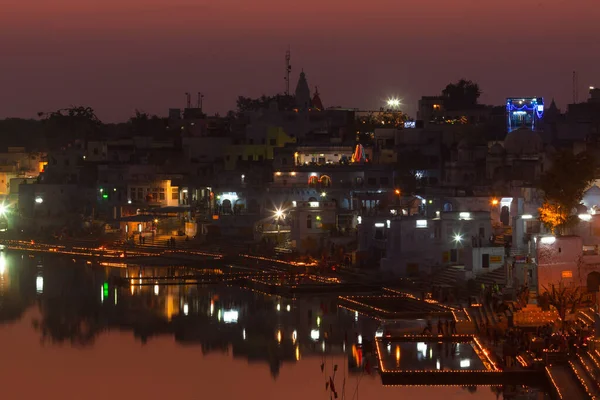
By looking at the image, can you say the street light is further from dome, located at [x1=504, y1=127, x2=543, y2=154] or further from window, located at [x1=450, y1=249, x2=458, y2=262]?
window, located at [x1=450, y1=249, x2=458, y2=262]

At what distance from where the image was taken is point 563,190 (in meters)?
35.1

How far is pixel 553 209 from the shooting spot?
34.9 m

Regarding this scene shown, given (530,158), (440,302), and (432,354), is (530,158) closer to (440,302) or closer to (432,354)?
(440,302)

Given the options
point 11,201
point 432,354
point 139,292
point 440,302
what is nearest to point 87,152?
point 11,201

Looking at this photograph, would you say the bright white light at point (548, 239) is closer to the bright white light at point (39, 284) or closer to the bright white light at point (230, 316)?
the bright white light at point (230, 316)

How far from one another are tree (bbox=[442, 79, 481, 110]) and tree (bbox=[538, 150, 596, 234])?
30076 mm

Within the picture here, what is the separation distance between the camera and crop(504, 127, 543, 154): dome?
4691 cm

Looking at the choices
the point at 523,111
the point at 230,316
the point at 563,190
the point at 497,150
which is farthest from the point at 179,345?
the point at 523,111

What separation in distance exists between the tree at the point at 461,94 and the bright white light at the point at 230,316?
3231 cm

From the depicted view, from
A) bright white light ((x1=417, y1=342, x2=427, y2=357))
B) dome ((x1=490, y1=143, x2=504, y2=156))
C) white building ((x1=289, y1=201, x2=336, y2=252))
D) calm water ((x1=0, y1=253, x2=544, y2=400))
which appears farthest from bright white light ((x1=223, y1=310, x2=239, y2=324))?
dome ((x1=490, y1=143, x2=504, y2=156))

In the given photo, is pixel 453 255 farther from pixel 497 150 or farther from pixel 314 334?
pixel 497 150

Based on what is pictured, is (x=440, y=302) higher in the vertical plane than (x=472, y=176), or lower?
lower

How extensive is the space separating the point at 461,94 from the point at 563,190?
35306 millimetres

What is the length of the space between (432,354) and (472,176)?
21075mm
